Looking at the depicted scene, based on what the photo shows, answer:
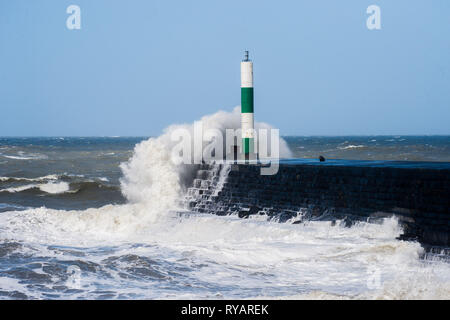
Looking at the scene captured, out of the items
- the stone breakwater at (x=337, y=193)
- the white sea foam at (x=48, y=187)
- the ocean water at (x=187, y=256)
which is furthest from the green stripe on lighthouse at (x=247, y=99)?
the white sea foam at (x=48, y=187)

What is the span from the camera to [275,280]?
6668 mm

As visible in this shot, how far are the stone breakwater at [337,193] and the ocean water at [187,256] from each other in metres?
0.23

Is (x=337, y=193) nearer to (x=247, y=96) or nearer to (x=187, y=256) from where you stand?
(x=187, y=256)

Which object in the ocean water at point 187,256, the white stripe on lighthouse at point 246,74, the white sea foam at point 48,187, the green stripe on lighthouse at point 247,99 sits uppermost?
the white stripe on lighthouse at point 246,74

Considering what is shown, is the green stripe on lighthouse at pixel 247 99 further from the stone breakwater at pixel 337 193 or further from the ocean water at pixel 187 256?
the stone breakwater at pixel 337 193

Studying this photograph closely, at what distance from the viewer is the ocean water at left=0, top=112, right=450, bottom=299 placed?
625 cm

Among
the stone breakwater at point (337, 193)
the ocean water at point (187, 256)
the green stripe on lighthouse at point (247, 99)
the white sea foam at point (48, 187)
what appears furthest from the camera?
Answer: the white sea foam at point (48, 187)

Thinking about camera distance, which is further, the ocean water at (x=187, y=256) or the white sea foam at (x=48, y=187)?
the white sea foam at (x=48, y=187)

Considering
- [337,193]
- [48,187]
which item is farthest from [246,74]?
[48,187]

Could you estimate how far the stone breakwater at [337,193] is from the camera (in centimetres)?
777

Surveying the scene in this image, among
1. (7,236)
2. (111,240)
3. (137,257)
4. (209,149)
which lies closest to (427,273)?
(137,257)

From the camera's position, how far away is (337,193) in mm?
9070

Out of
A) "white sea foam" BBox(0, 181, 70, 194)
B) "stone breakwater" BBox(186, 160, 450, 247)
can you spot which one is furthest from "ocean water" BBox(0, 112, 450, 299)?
"white sea foam" BBox(0, 181, 70, 194)
